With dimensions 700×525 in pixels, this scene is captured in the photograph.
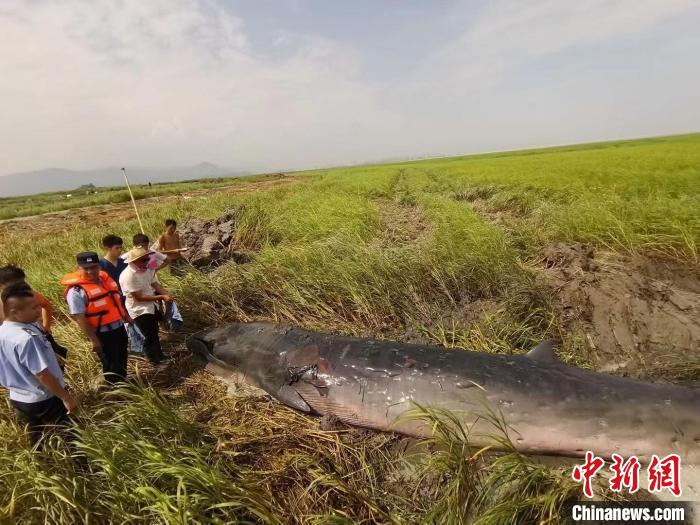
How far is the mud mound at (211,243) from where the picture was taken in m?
6.37

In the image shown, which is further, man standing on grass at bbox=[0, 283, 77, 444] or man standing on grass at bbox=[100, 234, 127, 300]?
man standing on grass at bbox=[100, 234, 127, 300]

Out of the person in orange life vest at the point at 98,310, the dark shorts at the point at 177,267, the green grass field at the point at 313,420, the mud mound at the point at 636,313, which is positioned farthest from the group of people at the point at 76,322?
the mud mound at the point at 636,313

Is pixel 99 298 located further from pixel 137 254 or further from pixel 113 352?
pixel 137 254

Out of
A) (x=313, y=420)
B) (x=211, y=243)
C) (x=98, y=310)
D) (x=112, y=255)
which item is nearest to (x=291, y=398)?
(x=313, y=420)

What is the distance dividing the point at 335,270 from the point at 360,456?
265cm

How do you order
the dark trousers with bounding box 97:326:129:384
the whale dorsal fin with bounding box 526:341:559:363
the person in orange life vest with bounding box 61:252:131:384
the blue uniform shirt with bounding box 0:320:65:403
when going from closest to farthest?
the blue uniform shirt with bounding box 0:320:65:403, the whale dorsal fin with bounding box 526:341:559:363, the person in orange life vest with bounding box 61:252:131:384, the dark trousers with bounding box 97:326:129:384

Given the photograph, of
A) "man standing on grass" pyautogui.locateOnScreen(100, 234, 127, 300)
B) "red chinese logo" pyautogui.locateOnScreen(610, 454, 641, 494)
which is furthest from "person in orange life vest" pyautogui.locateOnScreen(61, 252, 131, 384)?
"red chinese logo" pyautogui.locateOnScreen(610, 454, 641, 494)

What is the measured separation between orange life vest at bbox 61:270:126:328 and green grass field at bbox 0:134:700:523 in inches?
25.8

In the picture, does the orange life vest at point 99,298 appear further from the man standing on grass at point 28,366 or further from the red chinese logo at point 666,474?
the red chinese logo at point 666,474

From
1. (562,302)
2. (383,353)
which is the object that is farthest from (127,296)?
(562,302)

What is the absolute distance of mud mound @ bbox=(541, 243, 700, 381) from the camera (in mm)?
3281

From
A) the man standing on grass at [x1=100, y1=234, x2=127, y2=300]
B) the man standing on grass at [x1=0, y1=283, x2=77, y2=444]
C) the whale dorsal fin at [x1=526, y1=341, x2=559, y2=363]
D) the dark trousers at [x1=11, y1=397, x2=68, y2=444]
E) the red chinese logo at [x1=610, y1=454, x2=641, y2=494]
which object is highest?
the man standing on grass at [x1=100, y1=234, x2=127, y2=300]

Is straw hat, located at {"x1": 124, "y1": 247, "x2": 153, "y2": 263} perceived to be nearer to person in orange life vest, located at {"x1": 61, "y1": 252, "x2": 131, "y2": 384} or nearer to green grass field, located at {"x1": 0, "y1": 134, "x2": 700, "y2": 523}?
person in orange life vest, located at {"x1": 61, "y1": 252, "x2": 131, "y2": 384}

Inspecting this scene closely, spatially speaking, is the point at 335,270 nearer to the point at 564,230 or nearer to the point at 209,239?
the point at 209,239
